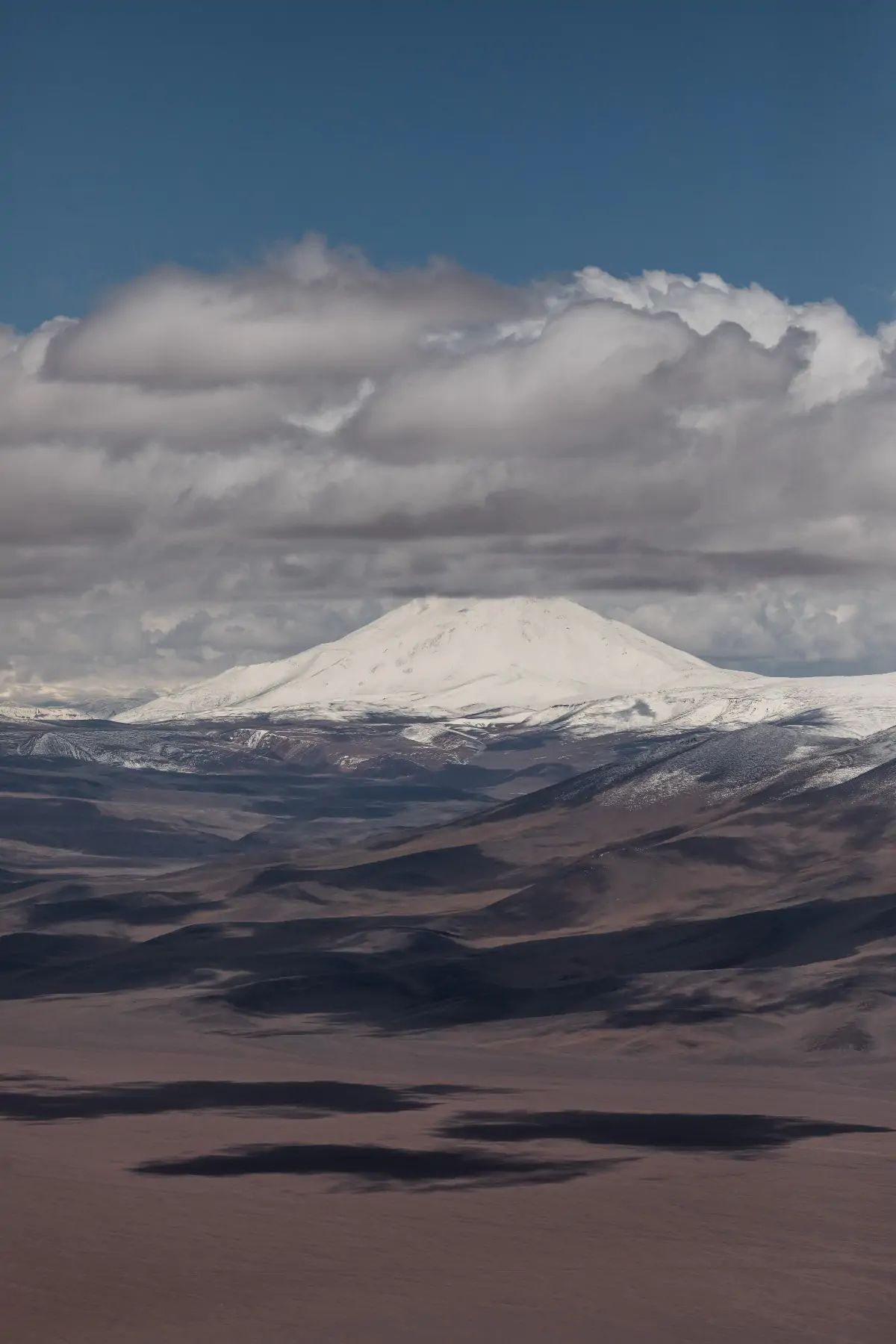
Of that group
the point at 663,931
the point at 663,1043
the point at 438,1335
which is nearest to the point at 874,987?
the point at 663,1043

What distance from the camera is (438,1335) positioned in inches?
1820

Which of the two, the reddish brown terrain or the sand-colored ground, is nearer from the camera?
the sand-colored ground

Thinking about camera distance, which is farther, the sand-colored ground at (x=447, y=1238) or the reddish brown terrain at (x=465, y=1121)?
the reddish brown terrain at (x=465, y=1121)

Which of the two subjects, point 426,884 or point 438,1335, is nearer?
point 438,1335

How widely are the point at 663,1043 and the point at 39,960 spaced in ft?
198

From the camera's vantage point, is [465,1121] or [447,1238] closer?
[447,1238]

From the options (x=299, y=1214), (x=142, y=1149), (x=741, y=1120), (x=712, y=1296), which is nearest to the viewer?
(x=712, y=1296)

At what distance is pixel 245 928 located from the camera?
161 metres

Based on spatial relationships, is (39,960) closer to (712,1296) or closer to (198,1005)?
(198,1005)

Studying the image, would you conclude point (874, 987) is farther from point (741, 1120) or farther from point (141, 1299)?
point (141, 1299)

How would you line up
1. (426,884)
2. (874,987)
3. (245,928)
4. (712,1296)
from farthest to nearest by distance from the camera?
(426,884), (245,928), (874,987), (712,1296)

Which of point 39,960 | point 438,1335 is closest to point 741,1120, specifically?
point 438,1335

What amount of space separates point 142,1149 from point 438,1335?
27152 millimetres

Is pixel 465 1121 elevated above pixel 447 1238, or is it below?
above
